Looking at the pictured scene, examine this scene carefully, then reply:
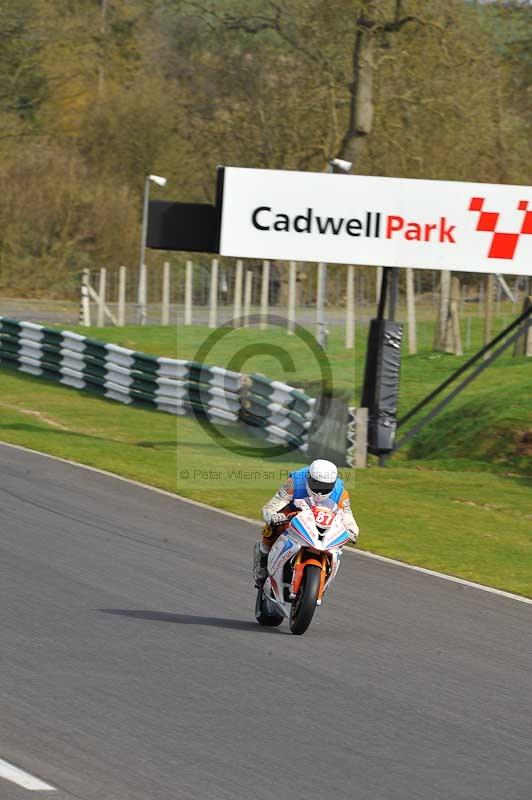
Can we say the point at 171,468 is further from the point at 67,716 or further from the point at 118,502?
the point at 67,716

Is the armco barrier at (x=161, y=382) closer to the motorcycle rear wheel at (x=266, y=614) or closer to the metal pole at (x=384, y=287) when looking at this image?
the metal pole at (x=384, y=287)

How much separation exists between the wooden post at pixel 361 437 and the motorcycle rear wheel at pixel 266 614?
9523 mm

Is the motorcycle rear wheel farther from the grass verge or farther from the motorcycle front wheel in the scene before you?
the grass verge

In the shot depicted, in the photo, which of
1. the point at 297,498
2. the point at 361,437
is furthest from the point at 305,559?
the point at 361,437

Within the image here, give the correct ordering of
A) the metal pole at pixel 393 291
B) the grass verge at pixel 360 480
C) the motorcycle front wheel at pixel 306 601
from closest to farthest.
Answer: the motorcycle front wheel at pixel 306 601 → the grass verge at pixel 360 480 → the metal pole at pixel 393 291

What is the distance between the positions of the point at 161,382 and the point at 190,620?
14.1 metres

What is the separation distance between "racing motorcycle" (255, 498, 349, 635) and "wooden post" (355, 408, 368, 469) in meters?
9.89

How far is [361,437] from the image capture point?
65.5 feet

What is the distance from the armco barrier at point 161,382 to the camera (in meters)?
21.5

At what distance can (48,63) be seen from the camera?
56.7 metres

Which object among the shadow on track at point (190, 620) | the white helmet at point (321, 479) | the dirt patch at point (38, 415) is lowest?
the dirt patch at point (38, 415)

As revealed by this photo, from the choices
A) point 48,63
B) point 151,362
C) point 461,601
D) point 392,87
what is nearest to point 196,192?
point 48,63

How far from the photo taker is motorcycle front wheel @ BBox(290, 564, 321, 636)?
9516 mm

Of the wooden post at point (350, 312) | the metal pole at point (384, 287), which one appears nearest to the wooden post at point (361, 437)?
the metal pole at point (384, 287)
